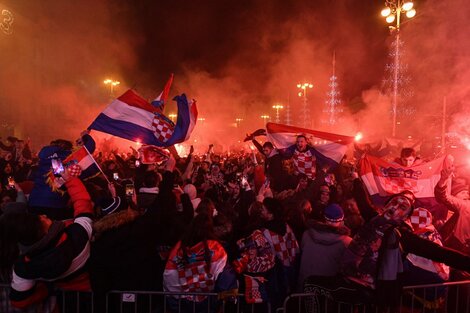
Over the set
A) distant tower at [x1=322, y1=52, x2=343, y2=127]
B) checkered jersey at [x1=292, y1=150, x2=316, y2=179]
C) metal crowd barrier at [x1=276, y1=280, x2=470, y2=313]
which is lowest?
metal crowd barrier at [x1=276, y1=280, x2=470, y2=313]

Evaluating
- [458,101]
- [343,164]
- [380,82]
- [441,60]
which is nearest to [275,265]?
[343,164]

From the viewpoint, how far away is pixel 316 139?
6039mm

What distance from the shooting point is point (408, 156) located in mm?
4914

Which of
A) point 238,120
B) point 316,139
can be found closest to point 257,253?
point 316,139

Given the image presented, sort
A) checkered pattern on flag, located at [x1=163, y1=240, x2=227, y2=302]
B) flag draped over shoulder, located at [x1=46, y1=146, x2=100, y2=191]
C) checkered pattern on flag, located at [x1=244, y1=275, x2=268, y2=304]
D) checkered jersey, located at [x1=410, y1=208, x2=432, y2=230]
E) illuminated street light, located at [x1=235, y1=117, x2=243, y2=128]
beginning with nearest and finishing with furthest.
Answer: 1. checkered pattern on flag, located at [x1=163, y1=240, x2=227, y2=302]
2. checkered pattern on flag, located at [x1=244, y1=275, x2=268, y2=304]
3. checkered jersey, located at [x1=410, y1=208, x2=432, y2=230]
4. flag draped over shoulder, located at [x1=46, y1=146, x2=100, y2=191]
5. illuminated street light, located at [x1=235, y1=117, x2=243, y2=128]

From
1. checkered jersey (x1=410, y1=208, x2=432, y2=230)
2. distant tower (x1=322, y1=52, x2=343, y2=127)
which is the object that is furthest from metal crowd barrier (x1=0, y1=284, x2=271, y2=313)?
distant tower (x1=322, y1=52, x2=343, y2=127)

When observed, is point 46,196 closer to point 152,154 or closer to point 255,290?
point 152,154

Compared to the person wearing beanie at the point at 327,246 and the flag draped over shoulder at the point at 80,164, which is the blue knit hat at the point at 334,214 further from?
the flag draped over shoulder at the point at 80,164

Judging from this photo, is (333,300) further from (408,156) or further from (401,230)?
(408,156)

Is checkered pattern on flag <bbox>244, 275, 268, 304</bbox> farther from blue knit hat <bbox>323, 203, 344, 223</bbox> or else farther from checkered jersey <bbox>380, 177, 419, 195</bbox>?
checkered jersey <bbox>380, 177, 419, 195</bbox>

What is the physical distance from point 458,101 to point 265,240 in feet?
45.7

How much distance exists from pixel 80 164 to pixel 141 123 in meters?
1.51

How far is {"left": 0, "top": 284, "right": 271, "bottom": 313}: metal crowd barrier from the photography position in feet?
9.14

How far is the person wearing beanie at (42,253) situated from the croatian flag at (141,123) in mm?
2826
